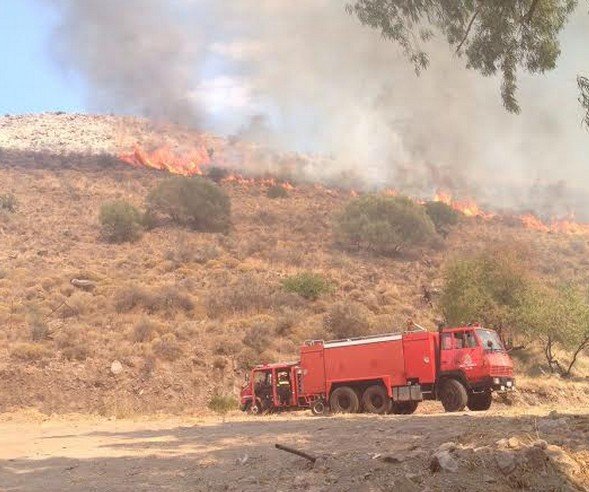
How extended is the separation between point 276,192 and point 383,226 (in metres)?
18.8

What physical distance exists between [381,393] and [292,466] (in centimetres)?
974

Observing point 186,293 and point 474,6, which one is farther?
point 186,293

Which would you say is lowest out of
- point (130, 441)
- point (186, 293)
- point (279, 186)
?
point (130, 441)

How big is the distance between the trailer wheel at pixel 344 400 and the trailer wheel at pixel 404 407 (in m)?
1.07

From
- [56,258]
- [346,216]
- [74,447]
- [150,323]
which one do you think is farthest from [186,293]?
[346,216]

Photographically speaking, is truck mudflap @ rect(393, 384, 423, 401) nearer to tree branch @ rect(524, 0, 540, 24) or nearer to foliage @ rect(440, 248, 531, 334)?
tree branch @ rect(524, 0, 540, 24)

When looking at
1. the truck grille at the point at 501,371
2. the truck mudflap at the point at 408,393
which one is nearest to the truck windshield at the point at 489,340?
the truck grille at the point at 501,371

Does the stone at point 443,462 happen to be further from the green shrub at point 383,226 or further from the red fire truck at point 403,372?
the green shrub at point 383,226

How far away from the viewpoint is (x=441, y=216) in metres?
62.7

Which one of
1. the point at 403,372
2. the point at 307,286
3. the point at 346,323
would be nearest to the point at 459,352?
the point at 403,372

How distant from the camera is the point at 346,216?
5388 cm

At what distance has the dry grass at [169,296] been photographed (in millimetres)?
24250

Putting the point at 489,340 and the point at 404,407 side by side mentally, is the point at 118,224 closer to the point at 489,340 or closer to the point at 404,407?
the point at 404,407

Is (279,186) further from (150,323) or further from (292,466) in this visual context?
(292,466)
